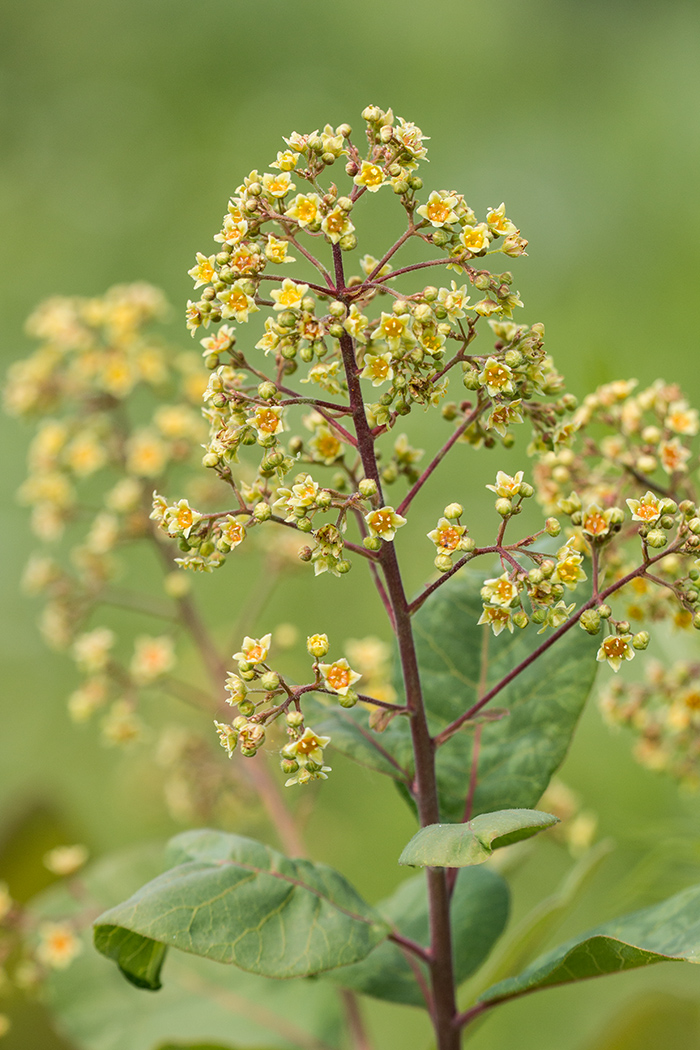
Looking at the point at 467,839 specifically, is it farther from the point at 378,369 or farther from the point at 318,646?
the point at 378,369

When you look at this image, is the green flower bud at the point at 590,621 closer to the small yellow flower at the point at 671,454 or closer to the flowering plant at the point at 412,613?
the flowering plant at the point at 412,613

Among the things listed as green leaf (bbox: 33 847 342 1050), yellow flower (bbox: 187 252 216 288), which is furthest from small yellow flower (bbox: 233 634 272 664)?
green leaf (bbox: 33 847 342 1050)

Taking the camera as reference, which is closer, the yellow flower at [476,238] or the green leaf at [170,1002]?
the yellow flower at [476,238]

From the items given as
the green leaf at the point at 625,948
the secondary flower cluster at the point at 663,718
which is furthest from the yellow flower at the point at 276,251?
the secondary flower cluster at the point at 663,718

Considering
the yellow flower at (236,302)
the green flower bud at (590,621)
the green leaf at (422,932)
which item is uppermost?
the yellow flower at (236,302)

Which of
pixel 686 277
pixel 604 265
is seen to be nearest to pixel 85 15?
pixel 604 265

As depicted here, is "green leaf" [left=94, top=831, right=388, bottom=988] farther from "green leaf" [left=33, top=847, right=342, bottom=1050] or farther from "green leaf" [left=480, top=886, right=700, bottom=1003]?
"green leaf" [left=33, top=847, right=342, bottom=1050]

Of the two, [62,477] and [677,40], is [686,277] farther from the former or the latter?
[62,477]
